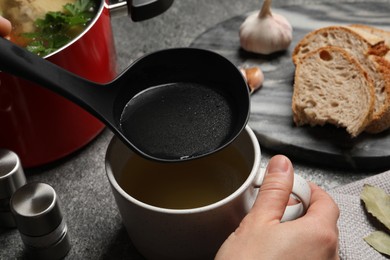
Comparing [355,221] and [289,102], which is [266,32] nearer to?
[289,102]

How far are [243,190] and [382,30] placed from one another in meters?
0.62

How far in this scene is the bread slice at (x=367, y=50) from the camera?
100 centimetres

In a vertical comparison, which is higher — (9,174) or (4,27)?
(4,27)

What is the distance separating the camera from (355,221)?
870 mm

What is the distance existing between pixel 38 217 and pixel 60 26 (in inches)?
13.7

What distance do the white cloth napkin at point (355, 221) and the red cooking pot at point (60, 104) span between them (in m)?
0.43

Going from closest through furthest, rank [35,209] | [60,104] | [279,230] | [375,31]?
[279,230] < [35,209] < [60,104] < [375,31]

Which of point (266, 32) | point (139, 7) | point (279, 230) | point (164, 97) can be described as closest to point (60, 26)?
point (139, 7)

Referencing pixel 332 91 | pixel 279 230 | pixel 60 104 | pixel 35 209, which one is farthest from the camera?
pixel 332 91

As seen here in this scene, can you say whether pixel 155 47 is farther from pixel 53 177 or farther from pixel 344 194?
pixel 344 194

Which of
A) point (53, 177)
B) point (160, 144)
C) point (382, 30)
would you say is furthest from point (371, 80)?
point (53, 177)

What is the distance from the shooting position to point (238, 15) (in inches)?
51.1

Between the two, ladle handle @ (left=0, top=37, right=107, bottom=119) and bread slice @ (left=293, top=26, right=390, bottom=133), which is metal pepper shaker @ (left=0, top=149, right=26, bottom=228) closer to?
ladle handle @ (left=0, top=37, right=107, bottom=119)

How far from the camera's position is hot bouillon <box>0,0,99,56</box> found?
0.94m
